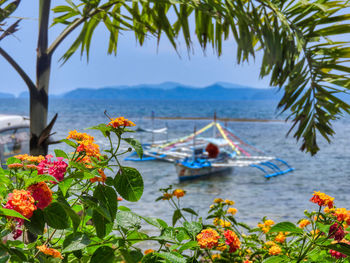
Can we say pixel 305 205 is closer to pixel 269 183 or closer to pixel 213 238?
pixel 269 183

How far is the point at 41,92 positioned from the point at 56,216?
2148 millimetres

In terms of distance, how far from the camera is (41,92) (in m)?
3.08

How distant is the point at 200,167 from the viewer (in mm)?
18781

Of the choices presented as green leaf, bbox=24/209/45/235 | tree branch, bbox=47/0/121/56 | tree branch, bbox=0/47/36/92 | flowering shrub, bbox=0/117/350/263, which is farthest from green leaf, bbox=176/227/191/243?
tree branch, bbox=47/0/121/56

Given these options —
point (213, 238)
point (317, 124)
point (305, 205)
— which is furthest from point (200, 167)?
point (213, 238)

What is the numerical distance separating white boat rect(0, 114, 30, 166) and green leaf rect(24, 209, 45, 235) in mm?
9055

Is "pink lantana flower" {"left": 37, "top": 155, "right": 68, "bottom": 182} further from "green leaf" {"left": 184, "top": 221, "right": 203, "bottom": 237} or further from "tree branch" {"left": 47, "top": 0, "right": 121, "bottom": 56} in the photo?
"tree branch" {"left": 47, "top": 0, "right": 121, "bottom": 56}

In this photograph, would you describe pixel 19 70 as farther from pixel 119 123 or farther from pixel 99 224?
pixel 99 224

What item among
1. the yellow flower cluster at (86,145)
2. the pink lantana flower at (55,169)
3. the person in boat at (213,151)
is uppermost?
the yellow flower cluster at (86,145)

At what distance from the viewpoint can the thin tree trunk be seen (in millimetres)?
2928

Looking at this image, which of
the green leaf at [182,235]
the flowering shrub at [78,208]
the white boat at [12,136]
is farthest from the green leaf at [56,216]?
the white boat at [12,136]

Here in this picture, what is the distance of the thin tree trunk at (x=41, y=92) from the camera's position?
2928 mm

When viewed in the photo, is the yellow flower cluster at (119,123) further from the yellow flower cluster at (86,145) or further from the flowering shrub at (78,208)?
the yellow flower cluster at (86,145)

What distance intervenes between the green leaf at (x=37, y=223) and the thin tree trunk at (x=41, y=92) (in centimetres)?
184
